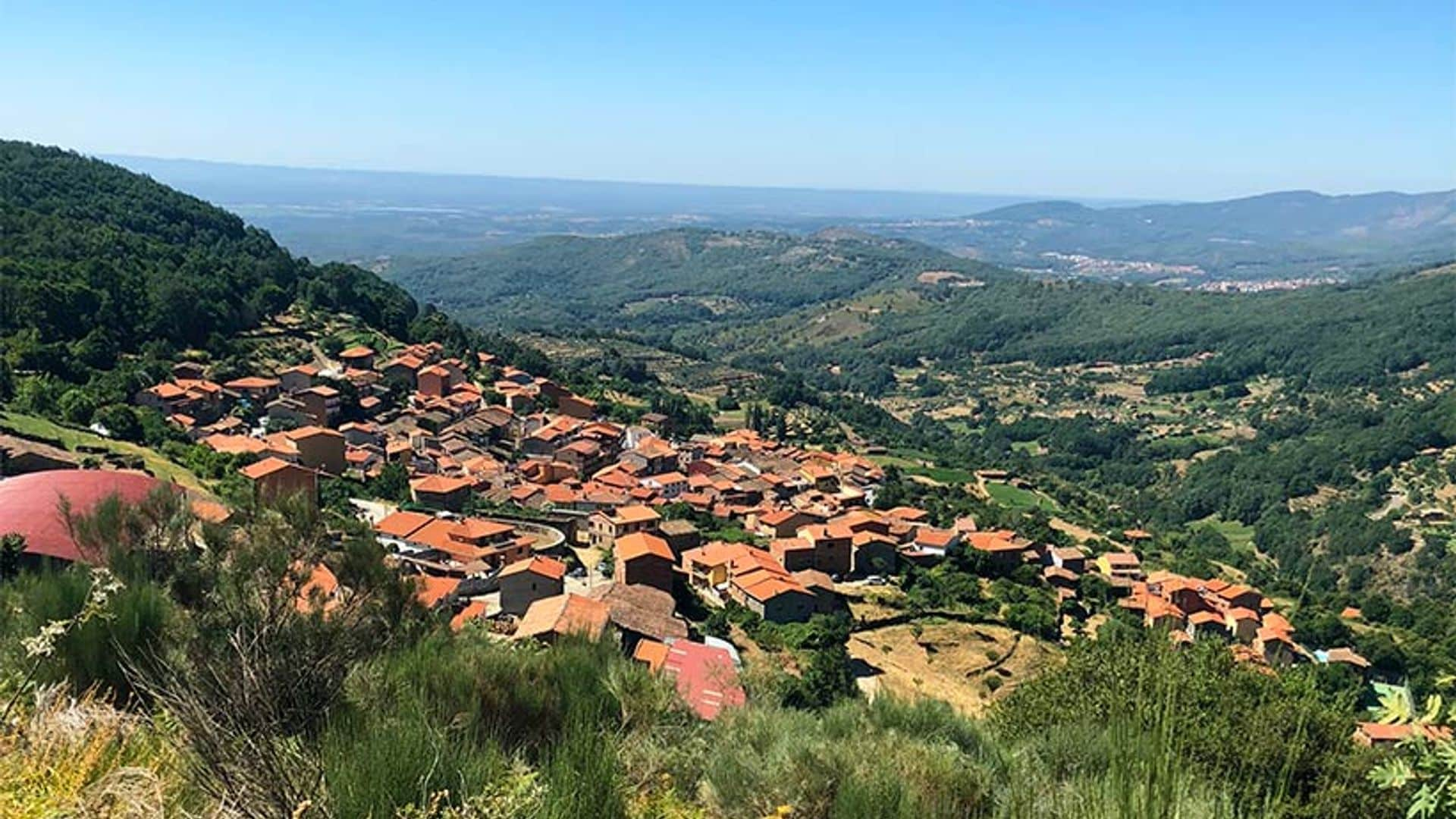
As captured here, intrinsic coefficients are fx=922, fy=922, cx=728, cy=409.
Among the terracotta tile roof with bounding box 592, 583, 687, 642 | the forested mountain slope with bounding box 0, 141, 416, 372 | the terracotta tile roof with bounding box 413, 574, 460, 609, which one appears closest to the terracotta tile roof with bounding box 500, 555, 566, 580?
the terracotta tile roof with bounding box 592, 583, 687, 642

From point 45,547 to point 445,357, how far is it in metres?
38.4

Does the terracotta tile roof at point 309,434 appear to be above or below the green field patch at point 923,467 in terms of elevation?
above

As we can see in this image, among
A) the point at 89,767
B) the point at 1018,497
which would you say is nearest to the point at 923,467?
the point at 1018,497

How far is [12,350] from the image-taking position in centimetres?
3034

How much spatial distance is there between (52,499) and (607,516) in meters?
17.6

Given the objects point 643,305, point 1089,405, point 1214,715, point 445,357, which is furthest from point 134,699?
point 643,305

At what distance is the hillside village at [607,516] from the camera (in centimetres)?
2164

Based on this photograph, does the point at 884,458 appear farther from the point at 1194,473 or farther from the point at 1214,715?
the point at 1214,715

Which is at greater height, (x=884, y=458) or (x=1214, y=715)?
(x=1214, y=715)

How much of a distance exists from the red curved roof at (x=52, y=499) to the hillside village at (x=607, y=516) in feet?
15.8

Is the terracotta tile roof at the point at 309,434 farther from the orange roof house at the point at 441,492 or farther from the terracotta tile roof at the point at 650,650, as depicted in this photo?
the terracotta tile roof at the point at 650,650

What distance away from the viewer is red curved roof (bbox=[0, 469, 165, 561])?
33.9 ft

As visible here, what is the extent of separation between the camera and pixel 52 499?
467 inches

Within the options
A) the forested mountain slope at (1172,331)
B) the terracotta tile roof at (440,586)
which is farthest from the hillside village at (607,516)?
the forested mountain slope at (1172,331)
